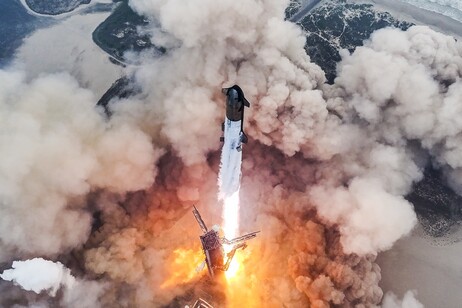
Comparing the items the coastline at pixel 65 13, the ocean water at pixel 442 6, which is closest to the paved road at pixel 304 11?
the ocean water at pixel 442 6

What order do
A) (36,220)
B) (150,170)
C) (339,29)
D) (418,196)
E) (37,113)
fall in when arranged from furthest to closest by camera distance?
(339,29) < (418,196) < (150,170) < (37,113) < (36,220)

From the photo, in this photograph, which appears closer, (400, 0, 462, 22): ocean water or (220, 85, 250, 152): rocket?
(220, 85, 250, 152): rocket

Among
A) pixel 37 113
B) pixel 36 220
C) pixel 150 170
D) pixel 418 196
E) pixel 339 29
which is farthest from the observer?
pixel 339 29

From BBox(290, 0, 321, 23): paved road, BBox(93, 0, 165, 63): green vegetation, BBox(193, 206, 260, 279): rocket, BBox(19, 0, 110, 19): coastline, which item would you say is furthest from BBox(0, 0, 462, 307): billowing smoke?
BBox(19, 0, 110, 19): coastline

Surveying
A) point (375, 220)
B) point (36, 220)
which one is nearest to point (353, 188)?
point (375, 220)

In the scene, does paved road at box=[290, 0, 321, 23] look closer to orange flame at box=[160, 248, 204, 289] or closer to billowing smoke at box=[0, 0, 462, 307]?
billowing smoke at box=[0, 0, 462, 307]

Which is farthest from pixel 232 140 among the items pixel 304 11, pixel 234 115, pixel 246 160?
pixel 304 11

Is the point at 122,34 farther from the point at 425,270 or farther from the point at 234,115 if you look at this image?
the point at 425,270

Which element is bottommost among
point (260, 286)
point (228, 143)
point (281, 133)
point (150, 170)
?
point (260, 286)

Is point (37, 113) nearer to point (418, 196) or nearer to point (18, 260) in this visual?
point (18, 260)
